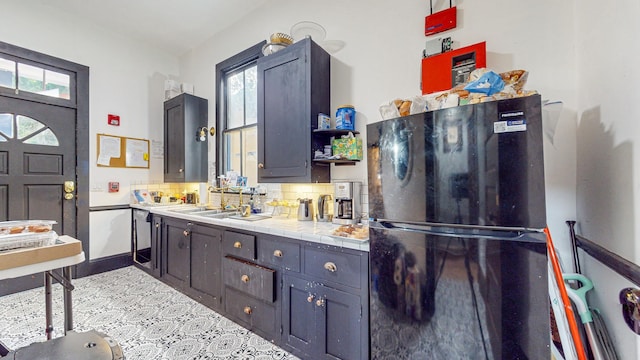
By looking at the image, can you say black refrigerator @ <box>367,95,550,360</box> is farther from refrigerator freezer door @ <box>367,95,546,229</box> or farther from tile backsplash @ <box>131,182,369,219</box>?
tile backsplash @ <box>131,182,369,219</box>

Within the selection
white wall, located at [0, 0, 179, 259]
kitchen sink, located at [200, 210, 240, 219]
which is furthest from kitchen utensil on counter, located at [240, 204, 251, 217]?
white wall, located at [0, 0, 179, 259]

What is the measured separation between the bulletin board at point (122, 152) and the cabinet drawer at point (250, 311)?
257 cm

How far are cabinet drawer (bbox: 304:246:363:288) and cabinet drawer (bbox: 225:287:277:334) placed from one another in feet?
1.66

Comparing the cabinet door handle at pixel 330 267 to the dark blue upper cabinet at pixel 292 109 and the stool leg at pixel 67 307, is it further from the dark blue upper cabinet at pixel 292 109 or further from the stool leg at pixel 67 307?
the stool leg at pixel 67 307

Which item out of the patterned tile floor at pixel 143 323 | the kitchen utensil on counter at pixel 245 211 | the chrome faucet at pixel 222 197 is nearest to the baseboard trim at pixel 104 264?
the patterned tile floor at pixel 143 323

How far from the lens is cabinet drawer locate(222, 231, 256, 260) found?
6.34ft

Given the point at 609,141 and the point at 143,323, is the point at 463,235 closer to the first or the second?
the point at 609,141

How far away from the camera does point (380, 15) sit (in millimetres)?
2020

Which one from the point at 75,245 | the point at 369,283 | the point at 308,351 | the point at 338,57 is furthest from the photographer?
the point at 338,57

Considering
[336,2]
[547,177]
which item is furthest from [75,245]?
[336,2]

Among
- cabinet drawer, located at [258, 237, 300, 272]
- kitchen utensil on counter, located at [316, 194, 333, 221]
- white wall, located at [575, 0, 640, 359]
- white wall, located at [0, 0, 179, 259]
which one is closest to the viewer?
white wall, located at [575, 0, 640, 359]

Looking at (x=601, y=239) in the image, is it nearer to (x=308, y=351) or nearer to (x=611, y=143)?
(x=611, y=143)

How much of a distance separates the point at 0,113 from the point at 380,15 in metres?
3.85

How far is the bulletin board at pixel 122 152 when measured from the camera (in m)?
3.28
